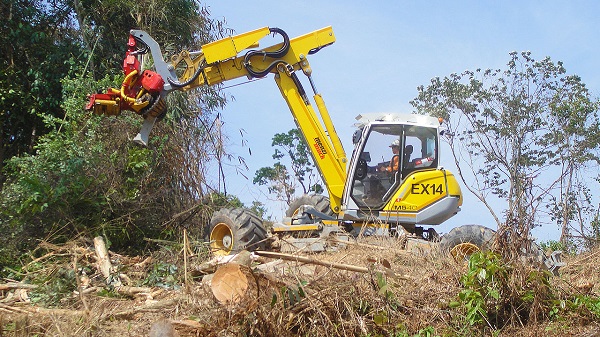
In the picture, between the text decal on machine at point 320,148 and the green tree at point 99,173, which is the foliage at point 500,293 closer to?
the text decal on machine at point 320,148

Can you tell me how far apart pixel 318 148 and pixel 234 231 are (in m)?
1.87

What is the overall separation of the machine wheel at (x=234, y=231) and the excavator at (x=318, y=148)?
0.05 ft

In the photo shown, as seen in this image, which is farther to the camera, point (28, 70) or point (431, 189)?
point (28, 70)

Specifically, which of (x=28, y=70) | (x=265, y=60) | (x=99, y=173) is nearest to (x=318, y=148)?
(x=265, y=60)

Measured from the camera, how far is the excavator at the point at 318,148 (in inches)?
430

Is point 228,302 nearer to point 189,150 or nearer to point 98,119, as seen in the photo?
point 98,119

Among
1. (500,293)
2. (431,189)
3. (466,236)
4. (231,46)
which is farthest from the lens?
(231,46)

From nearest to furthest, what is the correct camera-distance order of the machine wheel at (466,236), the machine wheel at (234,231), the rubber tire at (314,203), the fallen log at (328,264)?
A: 1. the fallen log at (328,264)
2. the machine wheel at (466,236)
3. the machine wheel at (234,231)
4. the rubber tire at (314,203)

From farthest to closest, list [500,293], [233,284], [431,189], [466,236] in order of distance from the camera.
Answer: [431,189]
[466,236]
[500,293]
[233,284]

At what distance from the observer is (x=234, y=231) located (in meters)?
11.1

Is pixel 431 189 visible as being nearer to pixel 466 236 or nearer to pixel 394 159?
pixel 394 159

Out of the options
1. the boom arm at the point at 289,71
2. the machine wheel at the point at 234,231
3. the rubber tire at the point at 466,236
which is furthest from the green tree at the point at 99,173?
the rubber tire at the point at 466,236

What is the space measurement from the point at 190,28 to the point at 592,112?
10.9 meters

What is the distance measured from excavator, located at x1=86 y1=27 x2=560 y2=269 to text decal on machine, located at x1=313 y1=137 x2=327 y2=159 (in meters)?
0.02
